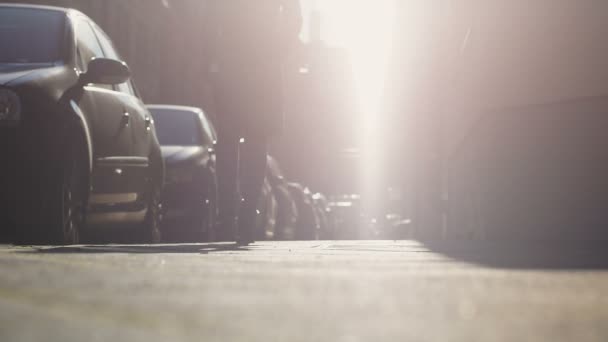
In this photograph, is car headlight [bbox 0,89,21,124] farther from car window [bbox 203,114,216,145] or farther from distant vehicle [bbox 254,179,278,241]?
distant vehicle [bbox 254,179,278,241]

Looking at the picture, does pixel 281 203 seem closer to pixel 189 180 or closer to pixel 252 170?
pixel 189 180

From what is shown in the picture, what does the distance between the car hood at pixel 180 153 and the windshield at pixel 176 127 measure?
0.21m

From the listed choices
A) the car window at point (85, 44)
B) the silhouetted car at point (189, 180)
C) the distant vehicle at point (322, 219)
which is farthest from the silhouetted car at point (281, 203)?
the distant vehicle at point (322, 219)

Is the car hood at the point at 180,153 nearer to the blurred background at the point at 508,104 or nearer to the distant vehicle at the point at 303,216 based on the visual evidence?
the blurred background at the point at 508,104

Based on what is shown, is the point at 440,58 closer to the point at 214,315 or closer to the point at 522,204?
the point at 522,204

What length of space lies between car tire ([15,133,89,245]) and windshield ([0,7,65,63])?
660mm

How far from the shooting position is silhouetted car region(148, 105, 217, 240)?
1148cm

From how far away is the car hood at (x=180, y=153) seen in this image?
11641 millimetres

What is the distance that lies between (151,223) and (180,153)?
7.43 feet

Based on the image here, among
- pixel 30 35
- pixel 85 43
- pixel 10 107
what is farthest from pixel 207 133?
pixel 10 107

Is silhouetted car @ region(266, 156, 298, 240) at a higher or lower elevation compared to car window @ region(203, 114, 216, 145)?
lower

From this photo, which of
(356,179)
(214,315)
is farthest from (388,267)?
(356,179)

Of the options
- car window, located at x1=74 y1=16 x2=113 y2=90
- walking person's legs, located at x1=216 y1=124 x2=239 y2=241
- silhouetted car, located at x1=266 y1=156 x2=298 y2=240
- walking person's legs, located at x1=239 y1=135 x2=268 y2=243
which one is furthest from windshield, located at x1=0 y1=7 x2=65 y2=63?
silhouetted car, located at x1=266 y1=156 x2=298 y2=240

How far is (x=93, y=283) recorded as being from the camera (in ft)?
9.22
